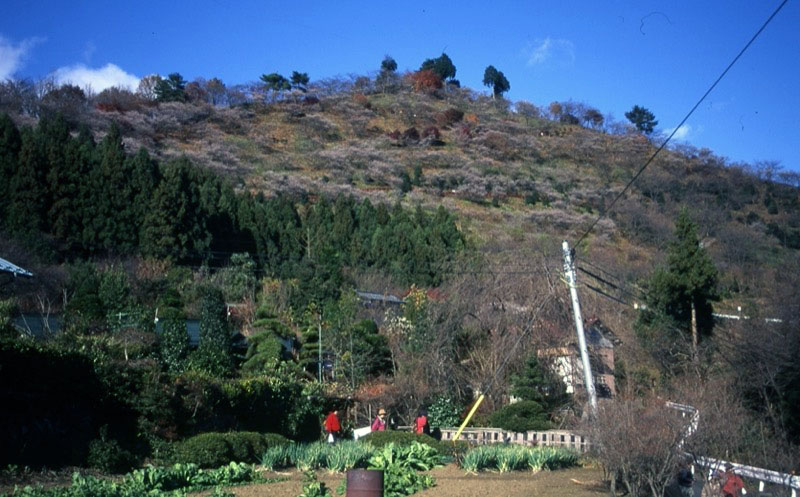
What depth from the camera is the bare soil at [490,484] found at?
14656 mm

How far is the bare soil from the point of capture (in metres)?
14.7

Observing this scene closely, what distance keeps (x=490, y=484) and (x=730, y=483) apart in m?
4.76

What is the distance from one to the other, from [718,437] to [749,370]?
27.4 ft

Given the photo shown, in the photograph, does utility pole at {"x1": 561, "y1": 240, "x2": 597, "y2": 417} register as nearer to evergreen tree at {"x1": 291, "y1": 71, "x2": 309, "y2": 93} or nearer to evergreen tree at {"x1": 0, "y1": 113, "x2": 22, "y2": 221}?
evergreen tree at {"x1": 0, "y1": 113, "x2": 22, "y2": 221}

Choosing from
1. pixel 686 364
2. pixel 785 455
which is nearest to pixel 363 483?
pixel 785 455

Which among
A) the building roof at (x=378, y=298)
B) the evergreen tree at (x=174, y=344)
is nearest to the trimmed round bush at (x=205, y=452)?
the evergreen tree at (x=174, y=344)

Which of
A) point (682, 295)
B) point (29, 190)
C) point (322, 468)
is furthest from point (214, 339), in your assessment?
point (682, 295)

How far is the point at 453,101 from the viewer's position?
12494 centimetres

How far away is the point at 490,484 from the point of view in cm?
1616

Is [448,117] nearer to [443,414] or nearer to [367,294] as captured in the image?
[367,294]

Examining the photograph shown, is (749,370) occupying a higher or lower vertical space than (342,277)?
lower

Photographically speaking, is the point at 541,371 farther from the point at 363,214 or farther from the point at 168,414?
the point at 363,214

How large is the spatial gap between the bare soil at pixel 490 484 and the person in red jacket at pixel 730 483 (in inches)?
118

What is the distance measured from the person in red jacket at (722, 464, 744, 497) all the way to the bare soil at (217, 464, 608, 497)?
301 cm
